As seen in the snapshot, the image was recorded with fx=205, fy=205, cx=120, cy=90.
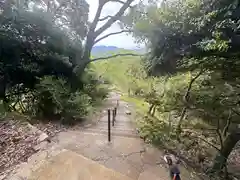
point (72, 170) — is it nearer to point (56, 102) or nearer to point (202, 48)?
point (202, 48)

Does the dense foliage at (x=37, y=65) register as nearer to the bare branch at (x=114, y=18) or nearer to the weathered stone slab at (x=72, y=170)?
the bare branch at (x=114, y=18)

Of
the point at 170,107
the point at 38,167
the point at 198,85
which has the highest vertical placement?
the point at 198,85

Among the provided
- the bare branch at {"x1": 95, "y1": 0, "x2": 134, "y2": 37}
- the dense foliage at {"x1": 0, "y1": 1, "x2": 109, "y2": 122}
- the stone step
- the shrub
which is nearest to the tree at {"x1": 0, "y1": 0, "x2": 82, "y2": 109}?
the dense foliage at {"x1": 0, "y1": 1, "x2": 109, "y2": 122}

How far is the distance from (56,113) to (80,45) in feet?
11.7

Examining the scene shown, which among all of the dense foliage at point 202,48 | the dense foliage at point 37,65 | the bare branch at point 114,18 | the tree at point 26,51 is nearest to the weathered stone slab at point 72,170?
the dense foliage at point 202,48

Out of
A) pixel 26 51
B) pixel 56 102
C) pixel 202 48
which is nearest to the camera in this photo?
pixel 202 48

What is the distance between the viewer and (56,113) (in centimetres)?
598

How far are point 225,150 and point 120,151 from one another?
6.84 feet

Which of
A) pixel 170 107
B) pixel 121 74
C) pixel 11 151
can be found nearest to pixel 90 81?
pixel 170 107

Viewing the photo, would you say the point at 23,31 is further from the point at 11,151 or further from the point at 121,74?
the point at 121,74

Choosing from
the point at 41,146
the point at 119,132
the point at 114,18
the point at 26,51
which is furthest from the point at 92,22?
the point at 41,146

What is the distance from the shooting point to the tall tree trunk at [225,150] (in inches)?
155

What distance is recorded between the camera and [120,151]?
13.4 feet

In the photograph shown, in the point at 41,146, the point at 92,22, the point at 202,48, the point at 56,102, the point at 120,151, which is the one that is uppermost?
the point at 92,22
